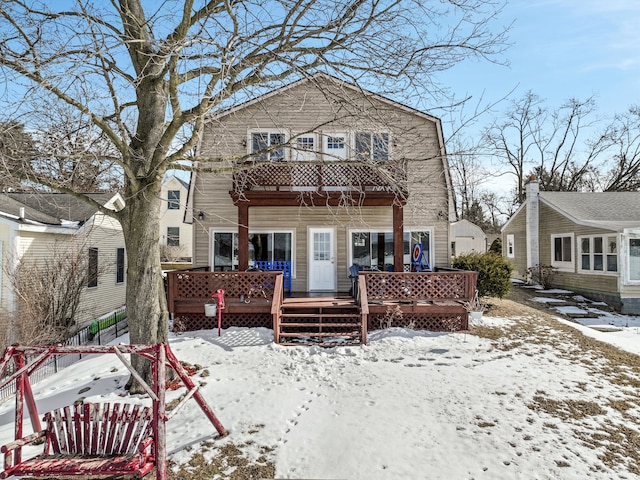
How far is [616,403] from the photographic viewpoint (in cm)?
552

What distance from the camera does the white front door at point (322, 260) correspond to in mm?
12250

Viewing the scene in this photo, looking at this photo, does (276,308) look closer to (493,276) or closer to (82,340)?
(82,340)

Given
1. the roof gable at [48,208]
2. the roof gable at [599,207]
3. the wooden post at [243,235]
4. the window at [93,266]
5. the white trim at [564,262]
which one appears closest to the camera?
the roof gable at [48,208]

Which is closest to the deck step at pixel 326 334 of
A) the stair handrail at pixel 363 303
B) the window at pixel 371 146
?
the stair handrail at pixel 363 303

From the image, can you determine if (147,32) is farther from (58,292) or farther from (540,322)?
(540,322)

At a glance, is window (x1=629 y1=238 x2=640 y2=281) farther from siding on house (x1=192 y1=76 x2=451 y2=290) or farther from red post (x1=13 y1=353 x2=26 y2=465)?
red post (x1=13 y1=353 x2=26 y2=465)

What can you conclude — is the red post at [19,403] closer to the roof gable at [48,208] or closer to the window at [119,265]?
the roof gable at [48,208]

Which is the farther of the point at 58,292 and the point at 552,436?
the point at 58,292

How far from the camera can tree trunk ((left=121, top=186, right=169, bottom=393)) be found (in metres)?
6.02

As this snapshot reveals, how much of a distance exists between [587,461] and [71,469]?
530 centimetres

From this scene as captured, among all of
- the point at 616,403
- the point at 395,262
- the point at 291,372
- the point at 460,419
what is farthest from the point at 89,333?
the point at 616,403

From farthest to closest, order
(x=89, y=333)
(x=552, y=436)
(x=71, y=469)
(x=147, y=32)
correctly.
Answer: (x=89, y=333), (x=147, y=32), (x=552, y=436), (x=71, y=469)

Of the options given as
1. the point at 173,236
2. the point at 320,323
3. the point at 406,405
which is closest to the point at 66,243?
the point at 320,323

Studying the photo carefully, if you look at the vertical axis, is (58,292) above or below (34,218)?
below
